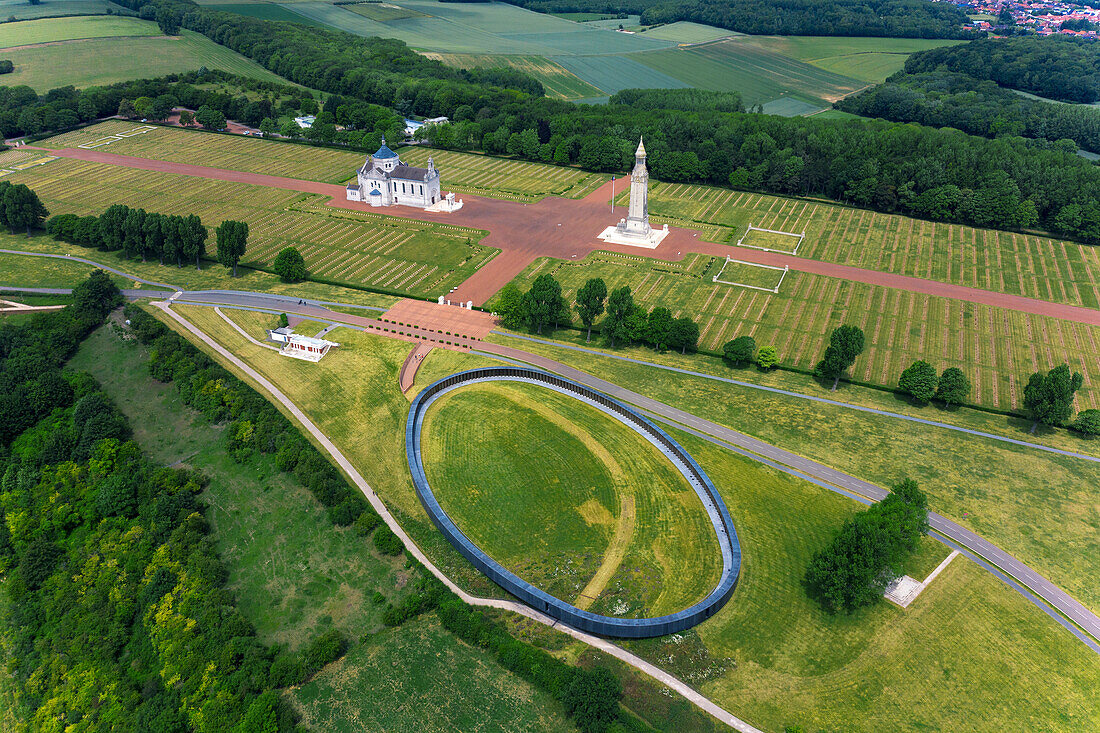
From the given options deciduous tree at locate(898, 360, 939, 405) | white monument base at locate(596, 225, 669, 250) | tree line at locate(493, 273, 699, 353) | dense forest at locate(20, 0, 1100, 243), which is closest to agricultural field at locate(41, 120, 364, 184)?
dense forest at locate(20, 0, 1100, 243)

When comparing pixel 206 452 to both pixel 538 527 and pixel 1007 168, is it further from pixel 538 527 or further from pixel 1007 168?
pixel 1007 168

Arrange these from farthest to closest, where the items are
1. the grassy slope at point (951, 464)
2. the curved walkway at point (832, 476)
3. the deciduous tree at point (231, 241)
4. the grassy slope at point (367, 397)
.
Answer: the deciduous tree at point (231, 241) → the grassy slope at point (367, 397) → the grassy slope at point (951, 464) → the curved walkway at point (832, 476)

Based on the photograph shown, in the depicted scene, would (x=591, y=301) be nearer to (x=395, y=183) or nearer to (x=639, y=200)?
(x=639, y=200)

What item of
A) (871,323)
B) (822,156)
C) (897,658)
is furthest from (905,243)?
(897,658)

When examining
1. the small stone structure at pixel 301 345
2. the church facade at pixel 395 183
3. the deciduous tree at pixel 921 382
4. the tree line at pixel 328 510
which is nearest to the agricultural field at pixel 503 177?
the church facade at pixel 395 183

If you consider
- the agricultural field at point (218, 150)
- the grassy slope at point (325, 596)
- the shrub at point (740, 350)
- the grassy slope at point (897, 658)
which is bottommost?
the grassy slope at point (897, 658)

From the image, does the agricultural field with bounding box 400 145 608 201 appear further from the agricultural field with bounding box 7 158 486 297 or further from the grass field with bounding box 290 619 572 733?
the grass field with bounding box 290 619 572 733

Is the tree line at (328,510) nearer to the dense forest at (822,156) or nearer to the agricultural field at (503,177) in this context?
the agricultural field at (503,177)

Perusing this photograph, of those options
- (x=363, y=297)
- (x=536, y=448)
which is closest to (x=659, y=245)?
(x=363, y=297)
